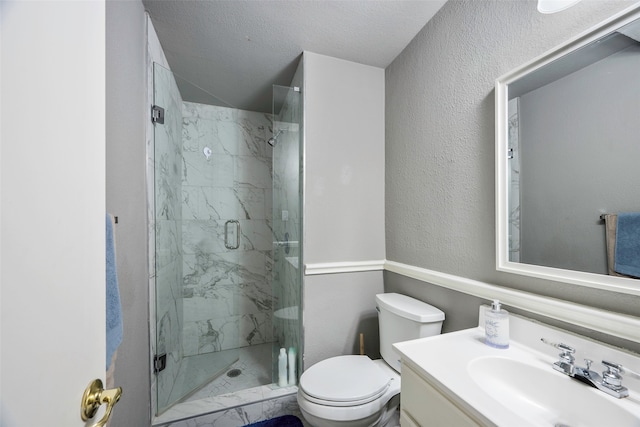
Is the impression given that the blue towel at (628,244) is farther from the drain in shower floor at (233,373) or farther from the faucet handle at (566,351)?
the drain in shower floor at (233,373)

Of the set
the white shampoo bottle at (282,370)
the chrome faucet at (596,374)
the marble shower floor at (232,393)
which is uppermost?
the chrome faucet at (596,374)

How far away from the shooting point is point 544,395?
2.54 feet

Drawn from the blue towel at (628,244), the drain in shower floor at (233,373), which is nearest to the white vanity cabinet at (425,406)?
the blue towel at (628,244)

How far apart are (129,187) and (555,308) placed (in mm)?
1678

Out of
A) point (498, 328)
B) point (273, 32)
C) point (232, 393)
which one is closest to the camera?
point (498, 328)

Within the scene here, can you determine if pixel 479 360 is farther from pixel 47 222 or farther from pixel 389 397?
pixel 47 222

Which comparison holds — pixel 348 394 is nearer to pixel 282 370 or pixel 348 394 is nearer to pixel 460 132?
pixel 282 370

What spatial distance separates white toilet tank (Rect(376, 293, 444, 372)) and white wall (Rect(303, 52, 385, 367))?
1.06 ft

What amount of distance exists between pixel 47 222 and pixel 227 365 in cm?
223

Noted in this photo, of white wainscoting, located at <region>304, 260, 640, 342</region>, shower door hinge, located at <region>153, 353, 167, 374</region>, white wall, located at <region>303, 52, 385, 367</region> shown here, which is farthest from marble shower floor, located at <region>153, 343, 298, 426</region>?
white wainscoting, located at <region>304, 260, 640, 342</region>

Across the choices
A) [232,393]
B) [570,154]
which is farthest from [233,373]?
[570,154]

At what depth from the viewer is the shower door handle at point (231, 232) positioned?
8.15ft

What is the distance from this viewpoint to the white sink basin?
658mm

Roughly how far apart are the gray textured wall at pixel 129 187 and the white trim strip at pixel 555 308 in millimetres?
1452
